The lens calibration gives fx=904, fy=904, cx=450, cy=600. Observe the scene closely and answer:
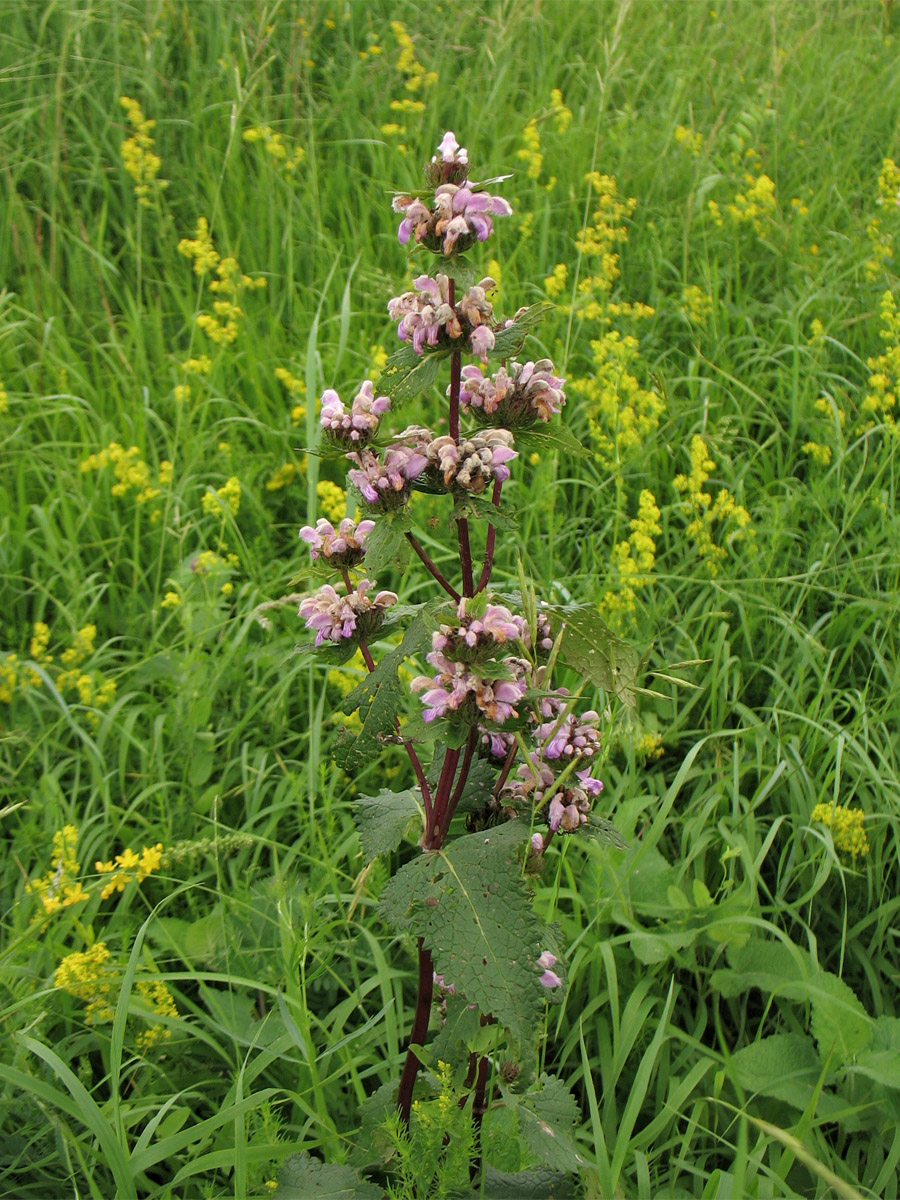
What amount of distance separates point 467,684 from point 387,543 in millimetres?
222

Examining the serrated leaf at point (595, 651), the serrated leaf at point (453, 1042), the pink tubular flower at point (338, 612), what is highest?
the serrated leaf at point (595, 651)

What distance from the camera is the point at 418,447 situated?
1.24m

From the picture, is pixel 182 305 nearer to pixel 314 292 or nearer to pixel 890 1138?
pixel 314 292

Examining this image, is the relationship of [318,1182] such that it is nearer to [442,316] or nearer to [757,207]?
[442,316]

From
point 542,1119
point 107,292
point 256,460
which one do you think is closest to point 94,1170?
point 542,1119

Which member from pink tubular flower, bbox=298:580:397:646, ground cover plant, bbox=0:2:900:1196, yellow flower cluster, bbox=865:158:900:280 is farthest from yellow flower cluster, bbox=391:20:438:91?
pink tubular flower, bbox=298:580:397:646

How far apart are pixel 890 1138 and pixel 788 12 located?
562 centimetres

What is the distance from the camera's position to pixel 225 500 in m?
2.80

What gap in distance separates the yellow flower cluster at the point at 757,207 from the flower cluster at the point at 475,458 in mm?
2837

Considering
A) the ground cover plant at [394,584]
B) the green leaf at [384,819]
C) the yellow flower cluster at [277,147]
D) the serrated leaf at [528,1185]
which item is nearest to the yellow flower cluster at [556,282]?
the ground cover plant at [394,584]

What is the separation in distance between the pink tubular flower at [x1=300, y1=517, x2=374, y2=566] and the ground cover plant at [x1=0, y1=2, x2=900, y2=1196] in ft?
0.14

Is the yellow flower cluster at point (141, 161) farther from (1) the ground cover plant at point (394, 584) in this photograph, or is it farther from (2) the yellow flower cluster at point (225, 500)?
(2) the yellow flower cluster at point (225, 500)

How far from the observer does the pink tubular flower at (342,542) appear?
1349 millimetres

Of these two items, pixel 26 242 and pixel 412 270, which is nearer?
pixel 412 270
